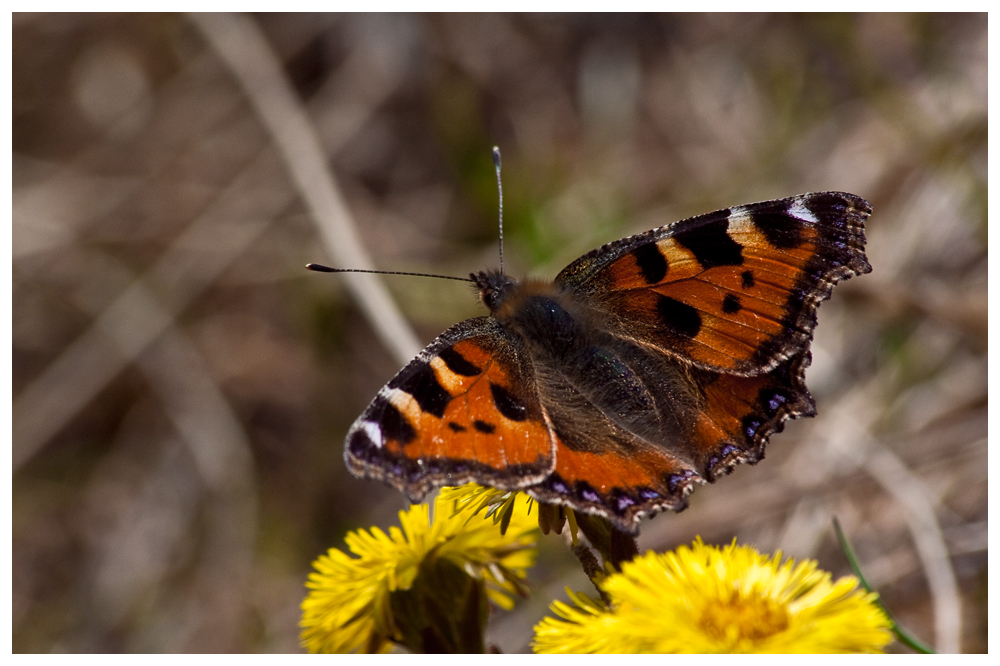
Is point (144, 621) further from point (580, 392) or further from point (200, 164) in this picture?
point (580, 392)

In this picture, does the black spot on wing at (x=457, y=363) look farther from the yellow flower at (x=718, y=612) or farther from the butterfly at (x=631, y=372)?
the yellow flower at (x=718, y=612)

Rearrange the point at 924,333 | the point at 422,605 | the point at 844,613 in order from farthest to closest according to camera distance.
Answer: the point at 924,333 < the point at 422,605 < the point at 844,613

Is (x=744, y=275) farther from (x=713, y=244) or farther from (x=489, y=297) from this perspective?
(x=489, y=297)

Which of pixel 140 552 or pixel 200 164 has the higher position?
pixel 200 164

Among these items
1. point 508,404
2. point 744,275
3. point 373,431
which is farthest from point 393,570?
point 744,275

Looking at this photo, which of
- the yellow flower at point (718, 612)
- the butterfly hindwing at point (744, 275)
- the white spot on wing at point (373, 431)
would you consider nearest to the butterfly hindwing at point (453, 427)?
the white spot on wing at point (373, 431)

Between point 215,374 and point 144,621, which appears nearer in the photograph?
point 144,621
